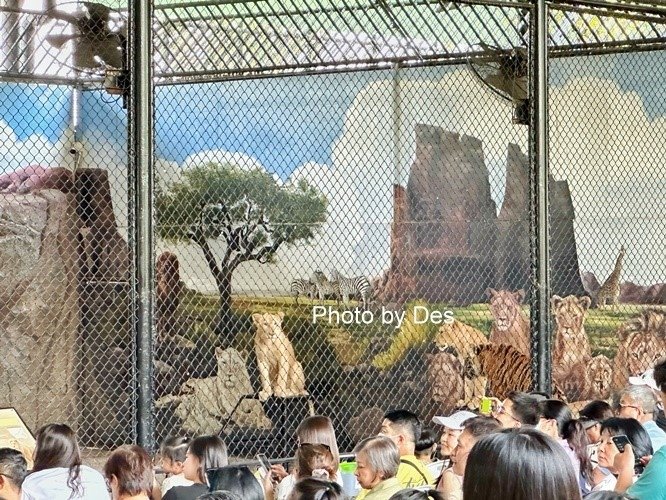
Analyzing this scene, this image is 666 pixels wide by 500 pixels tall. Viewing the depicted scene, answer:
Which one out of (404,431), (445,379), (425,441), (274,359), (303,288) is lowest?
(445,379)

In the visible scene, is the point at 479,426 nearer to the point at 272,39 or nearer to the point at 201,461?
the point at 201,461

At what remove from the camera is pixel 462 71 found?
1059cm

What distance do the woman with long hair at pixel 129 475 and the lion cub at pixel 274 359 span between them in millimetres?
5700

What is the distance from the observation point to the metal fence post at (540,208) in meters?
7.57

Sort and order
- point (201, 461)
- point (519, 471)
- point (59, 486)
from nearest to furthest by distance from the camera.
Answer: point (519, 471)
point (59, 486)
point (201, 461)

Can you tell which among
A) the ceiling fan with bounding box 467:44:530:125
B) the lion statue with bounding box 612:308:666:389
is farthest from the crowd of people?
the lion statue with bounding box 612:308:666:389

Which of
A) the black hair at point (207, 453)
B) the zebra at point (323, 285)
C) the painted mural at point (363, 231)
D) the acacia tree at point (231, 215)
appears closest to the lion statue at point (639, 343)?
the painted mural at point (363, 231)

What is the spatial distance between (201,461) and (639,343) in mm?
A: 6954

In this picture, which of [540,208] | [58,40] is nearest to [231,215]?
[58,40]

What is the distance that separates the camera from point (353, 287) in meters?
10.3

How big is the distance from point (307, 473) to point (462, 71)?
6.48m

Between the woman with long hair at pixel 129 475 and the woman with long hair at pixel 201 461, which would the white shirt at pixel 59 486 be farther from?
the woman with long hair at pixel 201 461

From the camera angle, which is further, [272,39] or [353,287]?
[353,287]

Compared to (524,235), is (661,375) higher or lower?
lower
